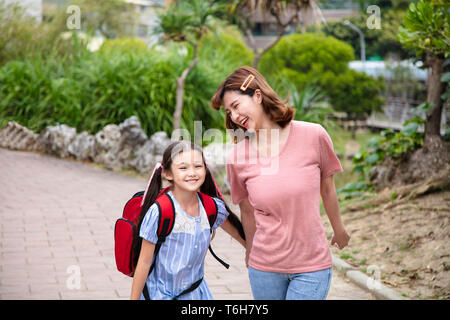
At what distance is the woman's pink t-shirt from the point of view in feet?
8.41

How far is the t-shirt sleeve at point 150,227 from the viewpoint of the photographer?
2.59 meters

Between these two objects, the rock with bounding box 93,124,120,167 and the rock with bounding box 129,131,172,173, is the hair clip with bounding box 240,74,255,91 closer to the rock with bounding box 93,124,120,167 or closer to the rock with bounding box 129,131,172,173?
the rock with bounding box 129,131,172,173

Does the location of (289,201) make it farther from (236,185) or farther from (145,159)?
(145,159)

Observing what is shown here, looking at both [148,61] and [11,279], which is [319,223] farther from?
[148,61]

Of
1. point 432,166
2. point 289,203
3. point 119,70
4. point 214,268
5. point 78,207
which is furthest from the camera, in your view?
point 119,70

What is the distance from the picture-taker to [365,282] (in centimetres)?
510

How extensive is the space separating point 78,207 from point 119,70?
5.73m

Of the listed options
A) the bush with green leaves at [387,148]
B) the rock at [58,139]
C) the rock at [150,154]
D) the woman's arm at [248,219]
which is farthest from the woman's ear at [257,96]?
the rock at [58,139]

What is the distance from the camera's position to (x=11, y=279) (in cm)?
512

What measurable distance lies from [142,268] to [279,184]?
690mm

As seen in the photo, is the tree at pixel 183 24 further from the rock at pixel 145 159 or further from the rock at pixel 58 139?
the rock at pixel 58 139

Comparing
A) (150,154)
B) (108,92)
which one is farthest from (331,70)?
(150,154)

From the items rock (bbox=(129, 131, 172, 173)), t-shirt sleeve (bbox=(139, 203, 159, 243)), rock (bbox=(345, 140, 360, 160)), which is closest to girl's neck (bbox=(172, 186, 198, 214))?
t-shirt sleeve (bbox=(139, 203, 159, 243))
